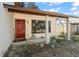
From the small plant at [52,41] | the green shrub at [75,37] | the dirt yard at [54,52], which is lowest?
the dirt yard at [54,52]

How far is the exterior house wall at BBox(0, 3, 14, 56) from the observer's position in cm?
540

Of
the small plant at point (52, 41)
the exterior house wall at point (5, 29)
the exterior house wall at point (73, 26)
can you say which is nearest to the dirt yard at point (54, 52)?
the small plant at point (52, 41)

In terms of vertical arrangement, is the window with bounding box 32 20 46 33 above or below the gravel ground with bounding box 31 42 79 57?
above

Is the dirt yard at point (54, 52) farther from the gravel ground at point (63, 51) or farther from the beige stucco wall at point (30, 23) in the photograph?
the beige stucco wall at point (30, 23)

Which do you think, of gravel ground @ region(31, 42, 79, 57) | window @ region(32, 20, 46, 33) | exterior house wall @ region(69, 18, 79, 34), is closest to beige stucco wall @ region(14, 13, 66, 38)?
window @ region(32, 20, 46, 33)

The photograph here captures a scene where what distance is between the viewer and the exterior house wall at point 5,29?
5398 millimetres

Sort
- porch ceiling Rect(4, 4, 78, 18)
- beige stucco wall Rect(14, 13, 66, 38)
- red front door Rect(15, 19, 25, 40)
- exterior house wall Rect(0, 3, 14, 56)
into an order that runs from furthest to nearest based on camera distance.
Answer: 1. red front door Rect(15, 19, 25, 40)
2. beige stucco wall Rect(14, 13, 66, 38)
3. porch ceiling Rect(4, 4, 78, 18)
4. exterior house wall Rect(0, 3, 14, 56)

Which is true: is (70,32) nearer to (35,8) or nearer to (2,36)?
(35,8)

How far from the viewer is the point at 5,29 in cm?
592

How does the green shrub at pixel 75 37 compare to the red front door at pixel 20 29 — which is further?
the red front door at pixel 20 29

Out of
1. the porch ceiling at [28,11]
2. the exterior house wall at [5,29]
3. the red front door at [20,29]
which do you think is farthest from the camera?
the red front door at [20,29]

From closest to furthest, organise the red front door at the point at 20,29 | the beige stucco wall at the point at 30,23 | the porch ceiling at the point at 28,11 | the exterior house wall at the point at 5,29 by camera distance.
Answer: the exterior house wall at the point at 5,29
the porch ceiling at the point at 28,11
the beige stucco wall at the point at 30,23
the red front door at the point at 20,29

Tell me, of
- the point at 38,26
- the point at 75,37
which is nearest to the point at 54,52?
the point at 75,37

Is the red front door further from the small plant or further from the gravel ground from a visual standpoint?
the small plant
